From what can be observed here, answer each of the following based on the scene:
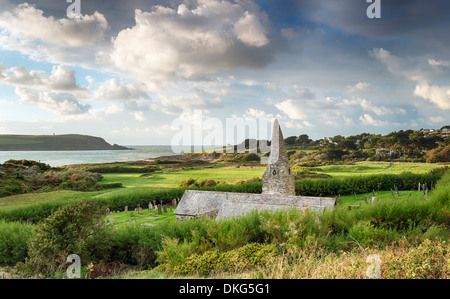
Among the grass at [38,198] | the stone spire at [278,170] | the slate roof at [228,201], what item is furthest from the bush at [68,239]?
the stone spire at [278,170]

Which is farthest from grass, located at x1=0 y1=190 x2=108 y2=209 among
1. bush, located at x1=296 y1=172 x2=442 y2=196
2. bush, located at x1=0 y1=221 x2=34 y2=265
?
bush, located at x1=296 y1=172 x2=442 y2=196

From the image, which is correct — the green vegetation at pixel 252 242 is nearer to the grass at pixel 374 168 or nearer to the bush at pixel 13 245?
the bush at pixel 13 245

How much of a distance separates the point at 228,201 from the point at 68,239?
485 inches

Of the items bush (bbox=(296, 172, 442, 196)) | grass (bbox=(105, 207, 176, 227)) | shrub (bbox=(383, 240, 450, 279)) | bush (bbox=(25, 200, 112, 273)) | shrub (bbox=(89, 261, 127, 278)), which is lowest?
grass (bbox=(105, 207, 176, 227))

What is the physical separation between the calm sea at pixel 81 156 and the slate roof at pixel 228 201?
1228cm

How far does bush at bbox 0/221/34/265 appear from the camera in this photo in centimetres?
1291

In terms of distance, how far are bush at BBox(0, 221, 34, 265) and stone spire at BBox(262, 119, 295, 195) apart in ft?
64.9

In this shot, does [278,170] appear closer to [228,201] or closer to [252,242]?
[228,201]

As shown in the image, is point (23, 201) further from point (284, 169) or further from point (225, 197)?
point (284, 169)

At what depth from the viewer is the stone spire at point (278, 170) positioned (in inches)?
1065

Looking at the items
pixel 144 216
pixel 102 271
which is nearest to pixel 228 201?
pixel 144 216

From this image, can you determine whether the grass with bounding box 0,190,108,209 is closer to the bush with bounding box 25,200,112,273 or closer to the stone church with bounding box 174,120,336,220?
the stone church with bounding box 174,120,336,220

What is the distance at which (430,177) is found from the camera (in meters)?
37.9
